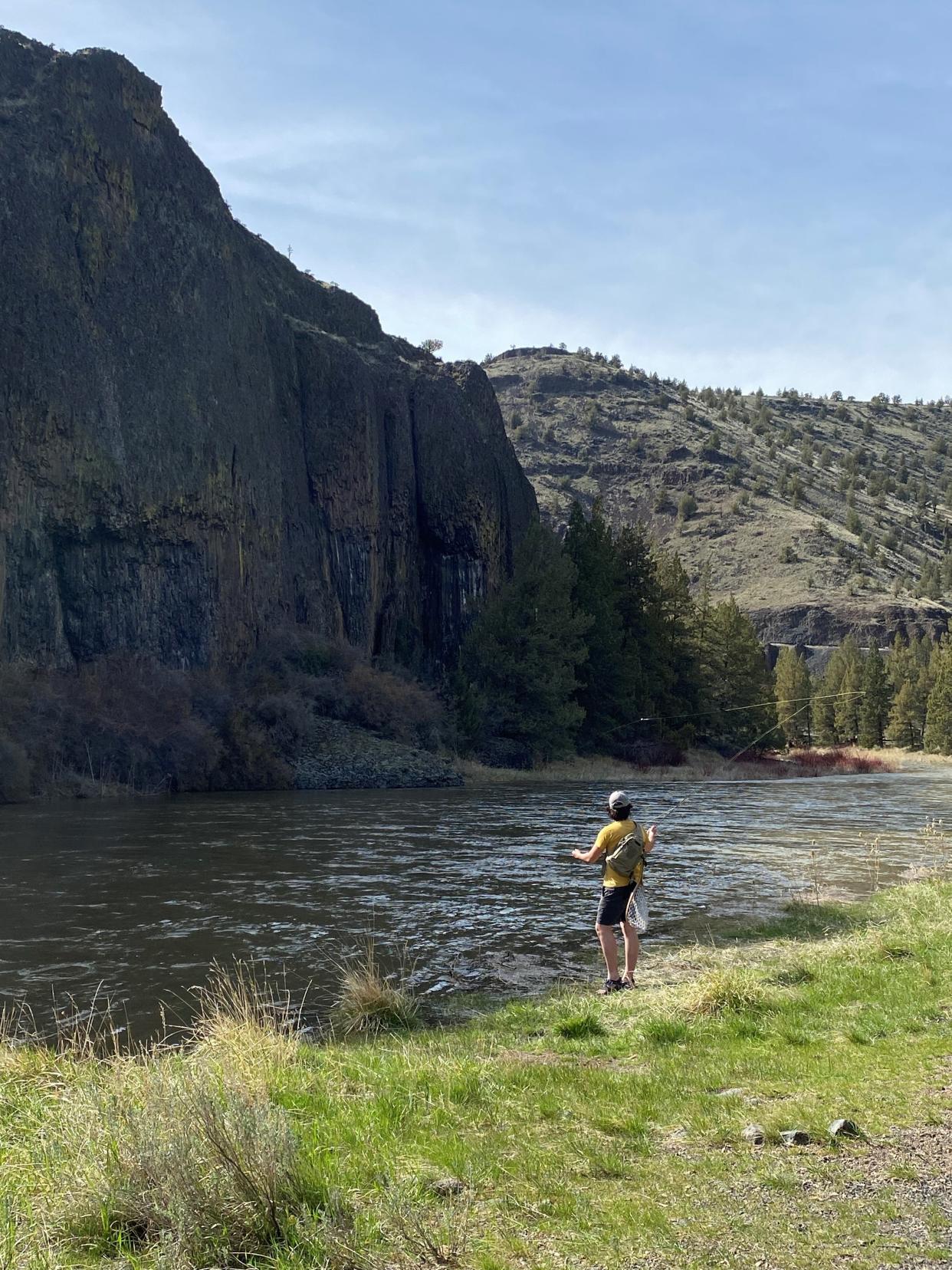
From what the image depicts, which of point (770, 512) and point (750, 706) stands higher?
point (770, 512)

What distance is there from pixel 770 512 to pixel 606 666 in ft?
359

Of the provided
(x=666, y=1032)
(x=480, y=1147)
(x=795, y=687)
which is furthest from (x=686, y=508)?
(x=480, y=1147)

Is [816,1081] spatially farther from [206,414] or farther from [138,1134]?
[206,414]

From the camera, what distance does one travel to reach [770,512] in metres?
163

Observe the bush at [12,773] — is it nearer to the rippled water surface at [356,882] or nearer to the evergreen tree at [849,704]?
the rippled water surface at [356,882]

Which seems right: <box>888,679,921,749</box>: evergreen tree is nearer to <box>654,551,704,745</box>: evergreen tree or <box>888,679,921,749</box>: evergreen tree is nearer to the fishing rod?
the fishing rod

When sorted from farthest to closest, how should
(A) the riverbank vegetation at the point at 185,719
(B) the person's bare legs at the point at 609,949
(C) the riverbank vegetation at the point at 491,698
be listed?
(C) the riverbank vegetation at the point at 491,698
(A) the riverbank vegetation at the point at 185,719
(B) the person's bare legs at the point at 609,949

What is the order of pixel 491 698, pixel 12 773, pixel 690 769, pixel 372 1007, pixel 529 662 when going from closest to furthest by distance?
1. pixel 372 1007
2. pixel 12 773
3. pixel 491 698
4. pixel 529 662
5. pixel 690 769

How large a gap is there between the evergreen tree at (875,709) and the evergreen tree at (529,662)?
50.6m

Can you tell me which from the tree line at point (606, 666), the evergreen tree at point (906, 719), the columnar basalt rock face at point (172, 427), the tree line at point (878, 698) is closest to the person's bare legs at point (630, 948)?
the tree line at point (606, 666)

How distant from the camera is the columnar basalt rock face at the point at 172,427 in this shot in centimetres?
4500

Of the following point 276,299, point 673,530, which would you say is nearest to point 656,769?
point 276,299

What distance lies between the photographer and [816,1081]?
6828mm

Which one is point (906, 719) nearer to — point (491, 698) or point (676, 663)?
point (676, 663)
